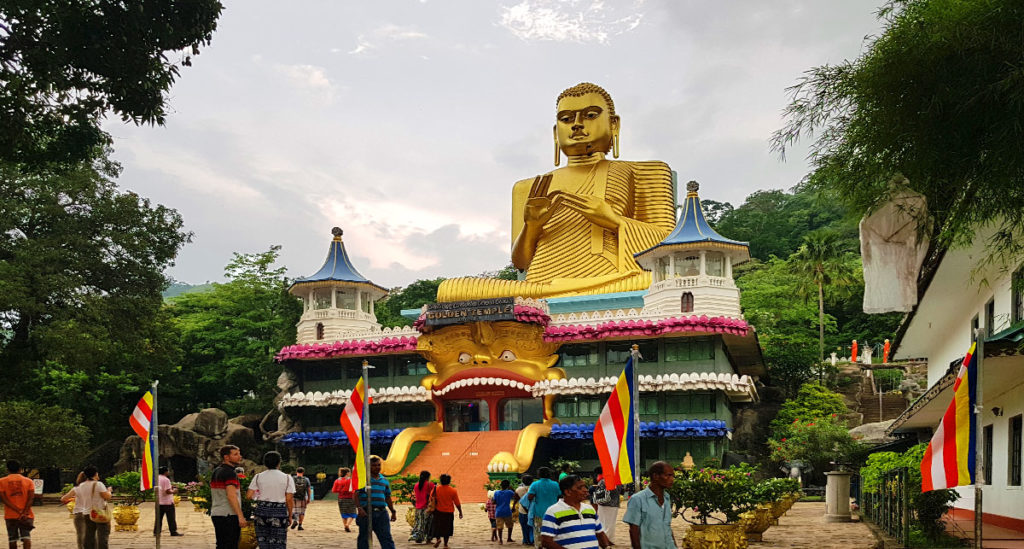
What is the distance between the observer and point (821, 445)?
111ft

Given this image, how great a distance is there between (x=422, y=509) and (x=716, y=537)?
5398 millimetres

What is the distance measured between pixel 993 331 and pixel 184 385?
3812cm

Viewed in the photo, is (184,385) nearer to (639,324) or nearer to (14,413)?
(14,413)

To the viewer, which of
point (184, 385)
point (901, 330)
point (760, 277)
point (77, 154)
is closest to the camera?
point (77, 154)

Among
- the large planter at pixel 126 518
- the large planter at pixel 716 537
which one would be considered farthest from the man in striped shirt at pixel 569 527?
the large planter at pixel 126 518

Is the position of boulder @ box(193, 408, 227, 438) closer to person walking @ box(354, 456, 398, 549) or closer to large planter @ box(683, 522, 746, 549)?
person walking @ box(354, 456, 398, 549)

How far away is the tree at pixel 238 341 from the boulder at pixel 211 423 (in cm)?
416

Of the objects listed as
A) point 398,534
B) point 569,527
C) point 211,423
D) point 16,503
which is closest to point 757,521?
point 398,534

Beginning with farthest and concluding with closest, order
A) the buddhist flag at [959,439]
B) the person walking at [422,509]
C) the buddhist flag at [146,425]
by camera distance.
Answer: the person walking at [422,509]
the buddhist flag at [146,425]
the buddhist flag at [959,439]

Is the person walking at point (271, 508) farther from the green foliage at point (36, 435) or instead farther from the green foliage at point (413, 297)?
the green foliage at point (413, 297)

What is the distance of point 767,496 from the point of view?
16.6 metres

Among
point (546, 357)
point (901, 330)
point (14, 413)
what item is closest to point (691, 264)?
point (546, 357)

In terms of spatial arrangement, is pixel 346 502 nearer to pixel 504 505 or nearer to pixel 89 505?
pixel 504 505

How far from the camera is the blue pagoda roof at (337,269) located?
41.7 m
